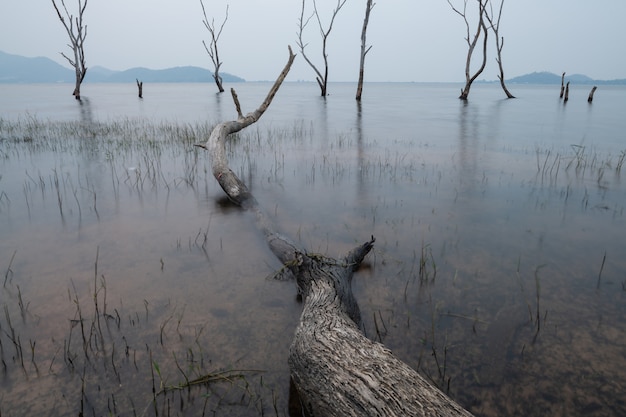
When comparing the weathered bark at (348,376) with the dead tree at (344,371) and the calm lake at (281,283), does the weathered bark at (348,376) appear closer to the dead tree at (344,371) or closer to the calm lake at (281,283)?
the dead tree at (344,371)

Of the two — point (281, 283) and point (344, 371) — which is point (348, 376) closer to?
point (344, 371)

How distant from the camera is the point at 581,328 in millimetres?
3070

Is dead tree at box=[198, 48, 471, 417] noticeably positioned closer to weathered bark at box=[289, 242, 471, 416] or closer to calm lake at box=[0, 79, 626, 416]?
weathered bark at box=[289, 242, 471, 416]

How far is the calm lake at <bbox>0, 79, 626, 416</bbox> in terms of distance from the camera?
2496 mm

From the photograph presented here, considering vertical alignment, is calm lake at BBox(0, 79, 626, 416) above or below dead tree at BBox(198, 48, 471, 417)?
below

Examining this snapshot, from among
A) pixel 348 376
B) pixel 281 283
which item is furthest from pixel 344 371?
pixel 281 283

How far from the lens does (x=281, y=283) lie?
3854mm

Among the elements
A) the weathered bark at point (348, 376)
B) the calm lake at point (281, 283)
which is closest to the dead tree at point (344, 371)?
the weathered bark at point (348, 376)

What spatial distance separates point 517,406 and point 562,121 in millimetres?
19781

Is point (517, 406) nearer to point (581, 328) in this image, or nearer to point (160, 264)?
point (581, 328)

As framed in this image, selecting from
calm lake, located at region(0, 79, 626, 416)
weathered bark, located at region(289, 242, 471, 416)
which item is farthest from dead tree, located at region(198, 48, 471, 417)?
calm lake, located at region(0, 79, 626, 416)

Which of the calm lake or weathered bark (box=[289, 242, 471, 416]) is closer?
weathered bark (box=[289, 242, 471, 416])

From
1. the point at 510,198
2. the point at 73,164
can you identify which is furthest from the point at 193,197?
the point at 510,198

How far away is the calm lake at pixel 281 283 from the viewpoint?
250 centimetres
